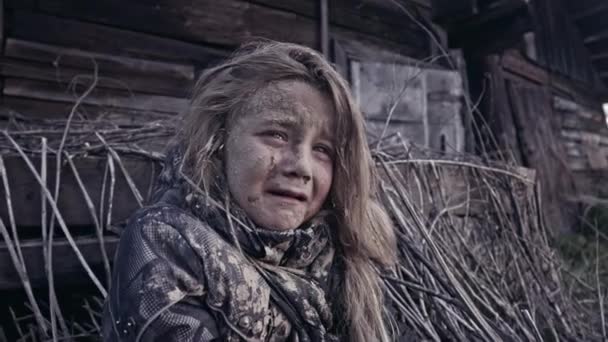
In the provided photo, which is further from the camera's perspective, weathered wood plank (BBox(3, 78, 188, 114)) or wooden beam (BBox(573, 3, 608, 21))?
wooden beam (BBox(573, 3, 608, 21))

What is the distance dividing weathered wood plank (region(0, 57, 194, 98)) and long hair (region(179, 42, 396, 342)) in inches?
84.8

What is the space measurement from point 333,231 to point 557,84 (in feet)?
24.4

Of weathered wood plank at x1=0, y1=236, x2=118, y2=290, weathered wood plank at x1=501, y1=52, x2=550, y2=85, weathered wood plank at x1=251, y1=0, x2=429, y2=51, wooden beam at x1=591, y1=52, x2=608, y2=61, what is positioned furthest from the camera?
wooden beam at x1=591, y1=52, x2=608, y2=61

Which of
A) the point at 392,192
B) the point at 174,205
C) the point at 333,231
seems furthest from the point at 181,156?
the point at 392,192

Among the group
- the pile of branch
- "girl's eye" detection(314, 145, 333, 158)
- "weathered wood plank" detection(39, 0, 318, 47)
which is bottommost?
the pile of branch

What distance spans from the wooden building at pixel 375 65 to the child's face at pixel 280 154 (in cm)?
97

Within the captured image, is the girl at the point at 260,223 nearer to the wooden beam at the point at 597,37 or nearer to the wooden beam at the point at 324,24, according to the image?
the wooden beam at the point at 324,24

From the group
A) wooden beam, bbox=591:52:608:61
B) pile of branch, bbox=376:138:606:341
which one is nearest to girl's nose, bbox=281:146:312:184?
pile of branch, bbox=376:138:606:341

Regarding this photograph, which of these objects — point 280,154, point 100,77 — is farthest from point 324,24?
point 280,154

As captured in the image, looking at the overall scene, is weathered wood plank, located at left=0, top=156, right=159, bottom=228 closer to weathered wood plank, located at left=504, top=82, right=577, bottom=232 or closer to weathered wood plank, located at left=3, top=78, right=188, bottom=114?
weathered wood plank, located at left=3, top=78, right=188, bottom=114

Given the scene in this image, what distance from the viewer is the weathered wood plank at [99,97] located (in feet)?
10.6

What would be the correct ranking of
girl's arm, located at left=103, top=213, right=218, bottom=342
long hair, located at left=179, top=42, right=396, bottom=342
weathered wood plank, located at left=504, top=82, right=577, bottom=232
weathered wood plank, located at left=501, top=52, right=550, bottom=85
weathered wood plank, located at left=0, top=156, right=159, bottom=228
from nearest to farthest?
girl's arm, located at left=103, top=213, right=218, bottom=342 < long hair, located at left=179, top=42, right=396, bottom=342 < weathered wood plank, located at left=0, top=156, right=159, bottom=228 < weathered wood plank, located at left=504, top=82, right=577, bottom=232 < weathered wood plank, located at left=501, top=52, right=550, bottom=85

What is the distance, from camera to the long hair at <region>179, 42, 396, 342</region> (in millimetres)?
1259

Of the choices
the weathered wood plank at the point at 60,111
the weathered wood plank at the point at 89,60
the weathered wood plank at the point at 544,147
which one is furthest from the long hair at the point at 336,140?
the weathered wood plank at the point at 544,147
